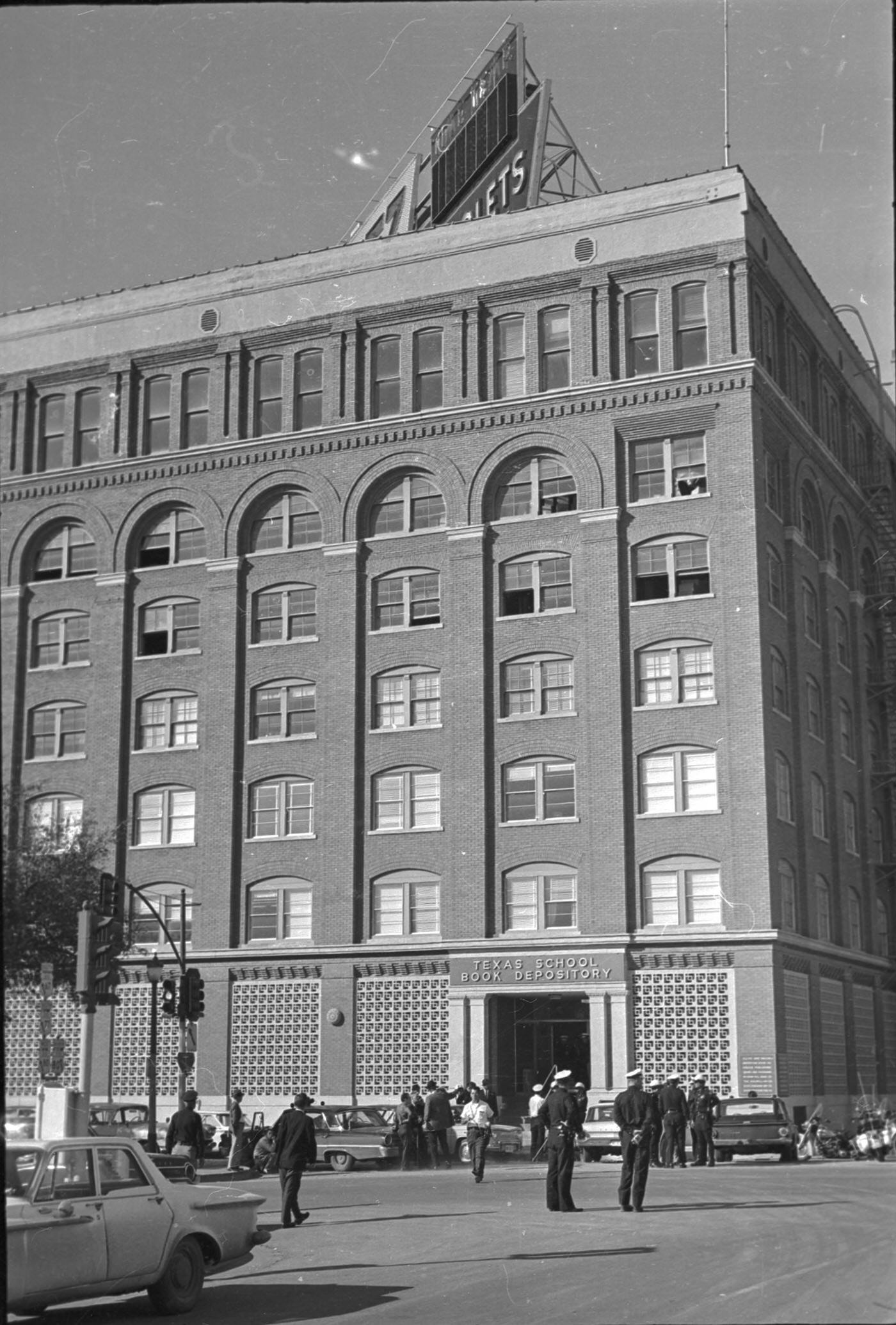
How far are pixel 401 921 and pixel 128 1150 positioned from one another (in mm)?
36496

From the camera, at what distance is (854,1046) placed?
173 ft

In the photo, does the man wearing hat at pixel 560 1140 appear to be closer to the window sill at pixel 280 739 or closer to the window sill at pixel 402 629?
the window sill at pixel 280 739

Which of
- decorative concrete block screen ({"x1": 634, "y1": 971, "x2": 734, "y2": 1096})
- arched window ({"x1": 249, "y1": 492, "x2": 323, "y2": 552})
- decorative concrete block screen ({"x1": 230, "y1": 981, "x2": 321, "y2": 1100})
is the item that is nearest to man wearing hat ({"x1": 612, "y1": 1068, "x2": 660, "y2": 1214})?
decorative concrete block screen ({"x1": 634, "y1": 971, "x2": 734, "y2": 1096})

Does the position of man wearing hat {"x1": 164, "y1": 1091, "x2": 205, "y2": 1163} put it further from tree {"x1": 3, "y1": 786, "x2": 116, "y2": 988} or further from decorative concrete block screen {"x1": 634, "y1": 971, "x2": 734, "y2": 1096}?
decorative concrete block screen {"x1": 634, "y1": 971, "x2": 734, "y2": 1096}

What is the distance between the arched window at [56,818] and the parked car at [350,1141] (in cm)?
2470

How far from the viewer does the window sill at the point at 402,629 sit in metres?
50.9

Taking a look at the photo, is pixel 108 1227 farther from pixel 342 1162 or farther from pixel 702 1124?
pixel 342 1162

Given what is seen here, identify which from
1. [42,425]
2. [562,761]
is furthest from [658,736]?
[42,425]

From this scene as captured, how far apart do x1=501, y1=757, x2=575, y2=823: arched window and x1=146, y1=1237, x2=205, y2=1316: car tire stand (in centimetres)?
3494

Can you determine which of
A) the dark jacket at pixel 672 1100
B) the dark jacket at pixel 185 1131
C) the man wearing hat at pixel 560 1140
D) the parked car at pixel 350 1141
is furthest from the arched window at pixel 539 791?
the man wearing hat at pixel 560 1140

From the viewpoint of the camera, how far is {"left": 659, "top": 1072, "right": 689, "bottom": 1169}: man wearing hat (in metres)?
32.2

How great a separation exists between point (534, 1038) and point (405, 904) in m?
5.49

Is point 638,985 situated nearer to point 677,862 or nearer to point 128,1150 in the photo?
point 677,862

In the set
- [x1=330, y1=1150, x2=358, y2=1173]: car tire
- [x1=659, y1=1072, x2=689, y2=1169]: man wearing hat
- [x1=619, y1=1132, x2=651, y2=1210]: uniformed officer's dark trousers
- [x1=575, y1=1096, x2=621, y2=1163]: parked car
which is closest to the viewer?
[x1=619, y1=1132, x2=651, y2=1210]: uniformed officer's dark trousers
